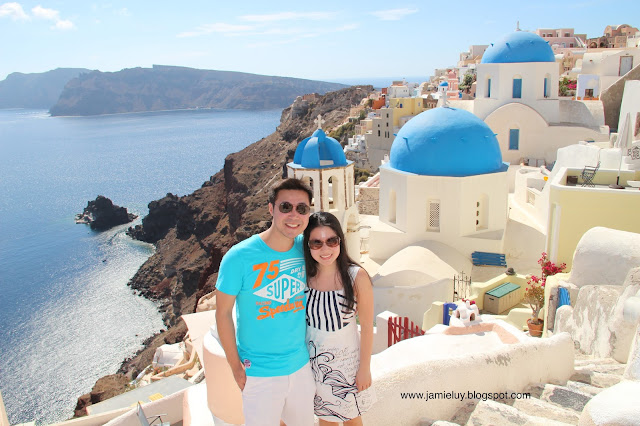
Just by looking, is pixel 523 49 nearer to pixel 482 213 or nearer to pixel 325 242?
pixel 482 213

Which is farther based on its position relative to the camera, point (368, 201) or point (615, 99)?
point (615, 99)

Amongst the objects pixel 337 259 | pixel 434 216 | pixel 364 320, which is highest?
pixel 337 259

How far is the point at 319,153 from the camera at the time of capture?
12.0 m

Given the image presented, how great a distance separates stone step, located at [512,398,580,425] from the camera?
3.40 metres

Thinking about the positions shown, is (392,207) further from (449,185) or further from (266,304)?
(266,304)

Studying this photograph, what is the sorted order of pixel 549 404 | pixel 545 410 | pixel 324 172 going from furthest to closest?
1. pixel 324 172
2. pixel 549 404
3. pixel 545 410

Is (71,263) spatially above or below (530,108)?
below

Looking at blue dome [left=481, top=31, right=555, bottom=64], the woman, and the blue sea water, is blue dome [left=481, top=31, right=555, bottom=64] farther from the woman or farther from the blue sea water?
the blue sea water

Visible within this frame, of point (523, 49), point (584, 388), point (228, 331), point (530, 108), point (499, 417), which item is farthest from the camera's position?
point (523, 49)

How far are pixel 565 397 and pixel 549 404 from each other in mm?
204

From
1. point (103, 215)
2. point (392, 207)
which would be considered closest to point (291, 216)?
point (392, 207)

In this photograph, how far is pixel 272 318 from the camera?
2932mm

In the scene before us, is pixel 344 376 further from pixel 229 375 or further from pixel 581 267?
pixel 581 267

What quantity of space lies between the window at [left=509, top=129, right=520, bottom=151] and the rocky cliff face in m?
16.7
